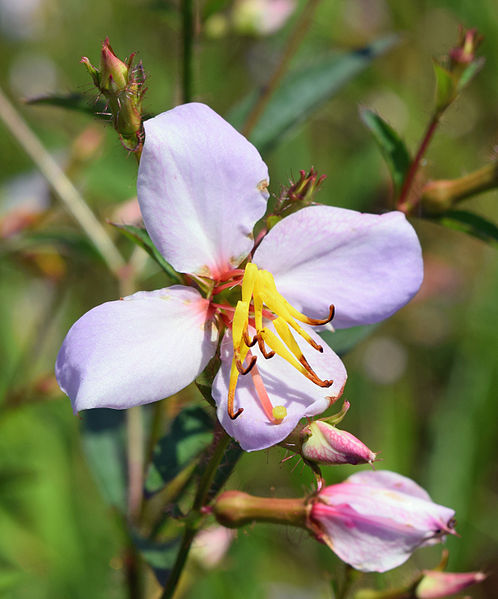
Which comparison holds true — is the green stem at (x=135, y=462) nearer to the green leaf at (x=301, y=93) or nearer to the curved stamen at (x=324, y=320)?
the green leaf at (x=301, y=93)

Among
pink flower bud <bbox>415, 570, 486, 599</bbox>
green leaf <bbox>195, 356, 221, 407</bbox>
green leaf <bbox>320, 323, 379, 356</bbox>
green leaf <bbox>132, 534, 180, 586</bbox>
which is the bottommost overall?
green leaf <bbox>132, 534, 180, 586</bbox>

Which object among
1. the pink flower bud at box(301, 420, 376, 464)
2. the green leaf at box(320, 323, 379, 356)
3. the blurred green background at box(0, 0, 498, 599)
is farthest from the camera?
the blurred green background at box(0, 0, 498, 599)

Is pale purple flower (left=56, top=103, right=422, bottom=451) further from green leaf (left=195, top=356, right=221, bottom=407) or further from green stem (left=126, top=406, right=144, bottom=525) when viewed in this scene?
green stem (left=126, top=406, right=144, bottom=525)

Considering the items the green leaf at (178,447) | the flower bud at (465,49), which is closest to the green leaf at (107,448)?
the green leaf at (178,447)

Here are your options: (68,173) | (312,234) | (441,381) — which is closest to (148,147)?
(312,234)

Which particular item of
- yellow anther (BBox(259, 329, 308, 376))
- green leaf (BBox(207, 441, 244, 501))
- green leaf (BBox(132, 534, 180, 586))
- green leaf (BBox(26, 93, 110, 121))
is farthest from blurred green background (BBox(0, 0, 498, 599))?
yellow anther (BBox(259, 329, 308, 376))

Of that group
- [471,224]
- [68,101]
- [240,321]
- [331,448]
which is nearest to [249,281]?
[240,321]
